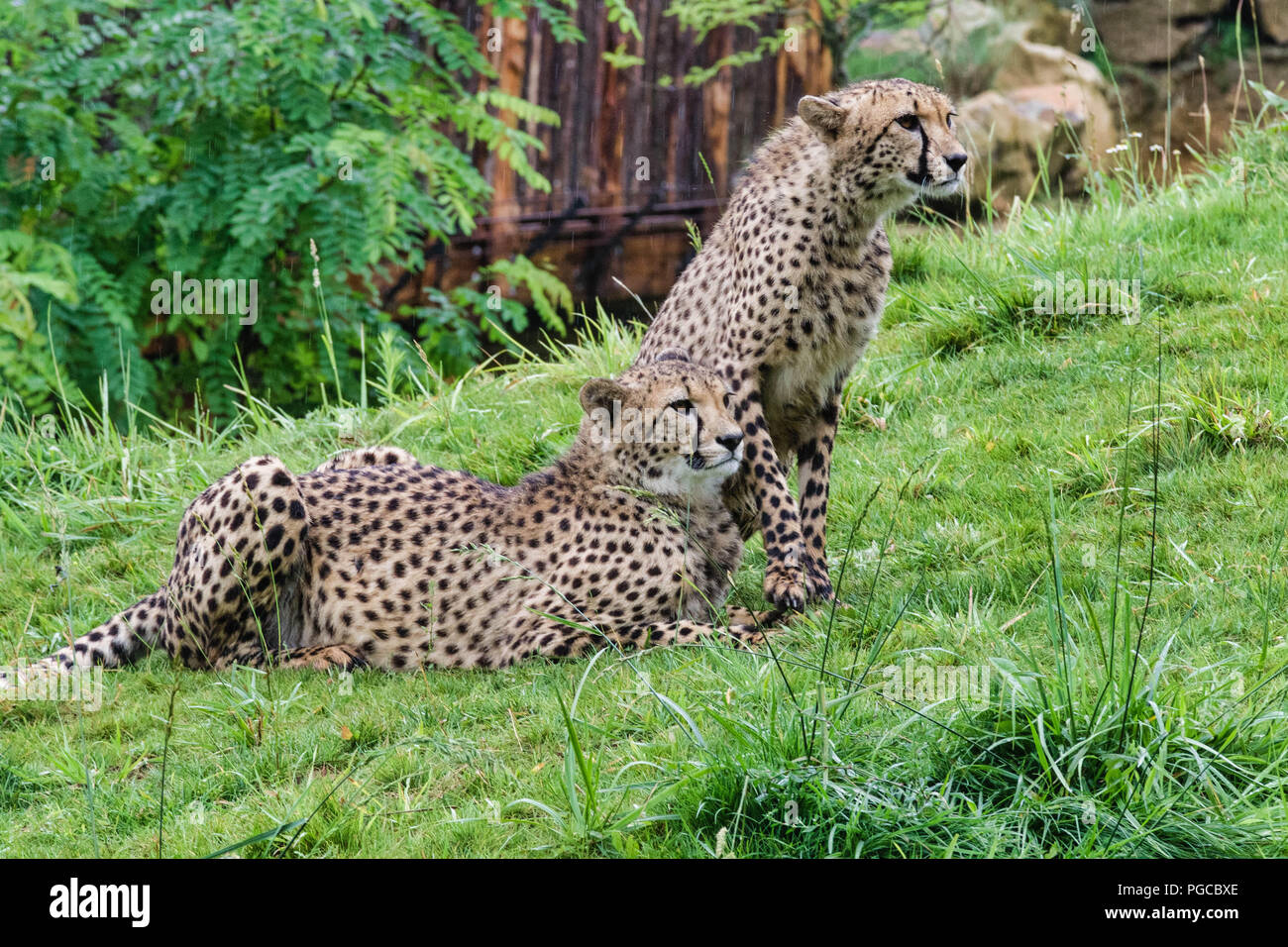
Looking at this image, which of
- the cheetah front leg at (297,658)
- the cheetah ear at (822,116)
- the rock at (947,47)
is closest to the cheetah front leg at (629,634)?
the cheetah front leg at (297,658)

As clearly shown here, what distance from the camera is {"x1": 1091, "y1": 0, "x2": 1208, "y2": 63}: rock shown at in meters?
11.5

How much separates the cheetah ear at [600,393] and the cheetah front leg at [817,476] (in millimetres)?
814

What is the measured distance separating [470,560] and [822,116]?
1990 millimetres

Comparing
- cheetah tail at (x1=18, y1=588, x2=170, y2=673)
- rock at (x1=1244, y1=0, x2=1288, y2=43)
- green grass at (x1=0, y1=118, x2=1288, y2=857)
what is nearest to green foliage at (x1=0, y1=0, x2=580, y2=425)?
green grass at (x1=0, y1=118, x2=1288, y2=857)

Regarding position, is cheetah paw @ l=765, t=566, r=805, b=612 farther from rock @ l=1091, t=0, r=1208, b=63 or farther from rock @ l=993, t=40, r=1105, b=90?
rock @ l=1091, t=0, r=1208, b=63

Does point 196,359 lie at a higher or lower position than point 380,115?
lower

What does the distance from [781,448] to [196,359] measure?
4.84 metres

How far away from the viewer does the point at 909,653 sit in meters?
3.87

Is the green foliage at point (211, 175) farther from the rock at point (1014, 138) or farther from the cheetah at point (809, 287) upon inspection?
the rock at point (1014, 138)

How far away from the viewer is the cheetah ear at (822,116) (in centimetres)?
477

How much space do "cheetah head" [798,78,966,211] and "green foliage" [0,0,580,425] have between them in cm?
340

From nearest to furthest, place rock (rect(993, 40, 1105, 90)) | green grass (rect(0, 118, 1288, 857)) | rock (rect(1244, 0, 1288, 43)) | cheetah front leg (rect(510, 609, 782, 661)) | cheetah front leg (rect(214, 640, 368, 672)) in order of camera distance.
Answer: green grass (rect(0, 118, 1288, 857)) < cheetah front leg (rect(510, 609, 782, 661)) < cheetah front leg (rect(214, 640, 368, 672)) < rock (rect(993, 40, 1105, 90)) < rock (rect(1244, 0, 1288, 43))

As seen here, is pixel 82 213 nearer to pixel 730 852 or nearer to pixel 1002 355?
pixel 1002 355
